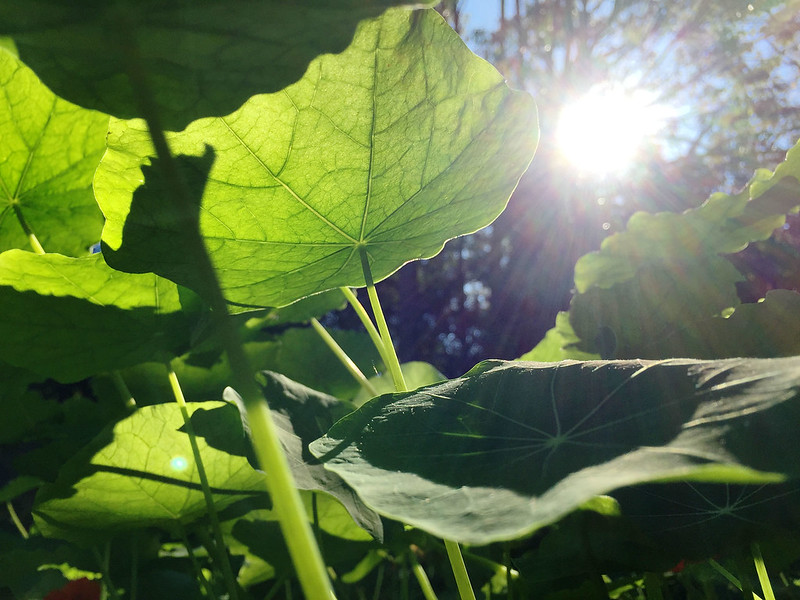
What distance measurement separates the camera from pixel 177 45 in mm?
313

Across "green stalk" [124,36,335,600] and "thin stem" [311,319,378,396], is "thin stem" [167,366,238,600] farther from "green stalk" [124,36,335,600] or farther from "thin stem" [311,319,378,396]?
"green stalk" [124,36,335,600]

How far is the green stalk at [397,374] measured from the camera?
0.42 metres

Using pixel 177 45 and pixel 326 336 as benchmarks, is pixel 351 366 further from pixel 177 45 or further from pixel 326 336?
pixel 177 45

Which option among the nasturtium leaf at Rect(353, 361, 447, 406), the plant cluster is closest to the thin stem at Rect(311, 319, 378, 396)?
the plant cluster

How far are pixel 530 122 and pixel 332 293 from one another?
0.49 m

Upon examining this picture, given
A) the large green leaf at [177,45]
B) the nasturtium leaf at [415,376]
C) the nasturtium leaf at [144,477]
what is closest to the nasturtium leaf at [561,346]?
the nasturtium leaf at [415,376]

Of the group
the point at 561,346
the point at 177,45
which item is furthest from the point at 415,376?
the point at 177,45

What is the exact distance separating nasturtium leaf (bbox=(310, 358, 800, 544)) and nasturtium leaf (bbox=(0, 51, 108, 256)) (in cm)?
54

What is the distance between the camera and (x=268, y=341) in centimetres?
91

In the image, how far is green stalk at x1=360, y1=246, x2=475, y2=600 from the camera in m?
0.42

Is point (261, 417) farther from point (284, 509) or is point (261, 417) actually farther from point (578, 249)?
point (578, 249)

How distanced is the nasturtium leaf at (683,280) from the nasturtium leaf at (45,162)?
2.29 feet

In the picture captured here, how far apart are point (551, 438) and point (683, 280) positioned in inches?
18.9

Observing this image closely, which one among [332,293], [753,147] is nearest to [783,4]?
[753,147]
